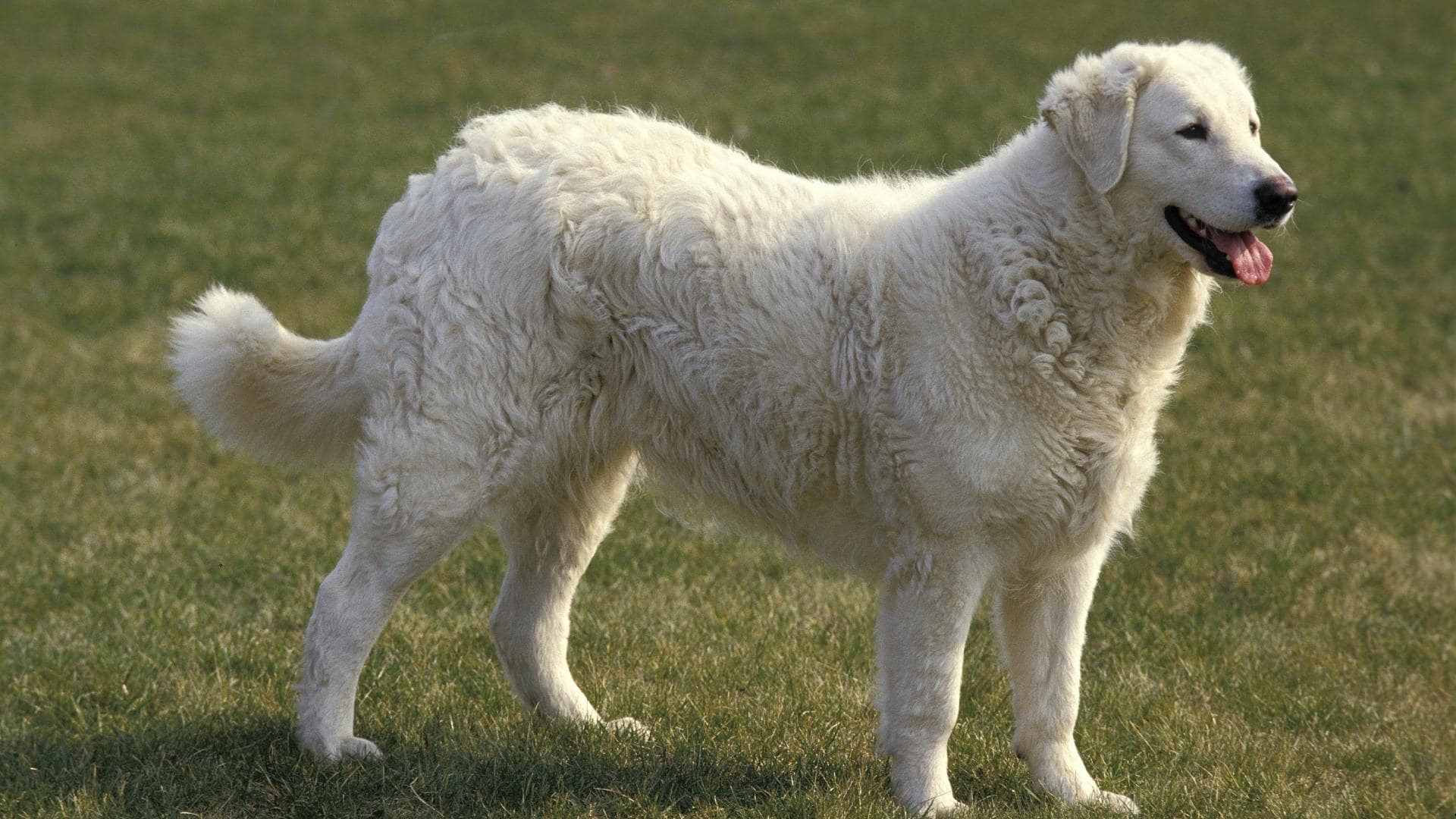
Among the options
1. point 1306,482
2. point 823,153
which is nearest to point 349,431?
point 1306,482

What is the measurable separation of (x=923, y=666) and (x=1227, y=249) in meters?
1.26

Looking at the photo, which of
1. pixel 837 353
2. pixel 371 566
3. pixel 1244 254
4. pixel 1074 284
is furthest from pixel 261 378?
pixel 1244 254

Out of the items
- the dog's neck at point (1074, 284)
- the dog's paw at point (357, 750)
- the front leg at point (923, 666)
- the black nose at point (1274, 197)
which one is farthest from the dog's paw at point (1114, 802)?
the dog's paw at point (357, 750)

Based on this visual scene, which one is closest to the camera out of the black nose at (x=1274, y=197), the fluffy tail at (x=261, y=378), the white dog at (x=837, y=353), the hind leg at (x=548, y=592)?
the black nose at (x=1274, y=197)

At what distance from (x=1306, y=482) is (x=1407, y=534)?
546 mm

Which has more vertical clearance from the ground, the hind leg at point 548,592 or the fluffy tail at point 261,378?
the fluffy tail at point 261,378

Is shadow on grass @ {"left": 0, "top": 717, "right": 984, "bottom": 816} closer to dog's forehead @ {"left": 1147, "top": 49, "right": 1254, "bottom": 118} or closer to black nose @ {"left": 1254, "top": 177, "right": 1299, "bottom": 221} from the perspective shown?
black nose @ {"left": 1254, "top": 177, "right": 1299, "bottom": 221}

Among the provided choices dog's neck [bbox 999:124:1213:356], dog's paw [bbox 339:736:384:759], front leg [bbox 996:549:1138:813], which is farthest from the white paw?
dog's neck [bbox 999:124:1213:356]

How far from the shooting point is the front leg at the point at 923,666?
12.6ft

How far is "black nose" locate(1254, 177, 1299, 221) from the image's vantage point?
351cm

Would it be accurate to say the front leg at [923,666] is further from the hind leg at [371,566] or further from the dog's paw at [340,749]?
the dog's paw at [340,749]

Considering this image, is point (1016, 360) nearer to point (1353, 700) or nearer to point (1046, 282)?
point (1046, 282)

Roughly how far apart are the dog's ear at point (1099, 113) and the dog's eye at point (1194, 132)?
0.12 meters

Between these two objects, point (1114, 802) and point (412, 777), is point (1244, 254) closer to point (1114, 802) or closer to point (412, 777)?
point (1114, 802)
